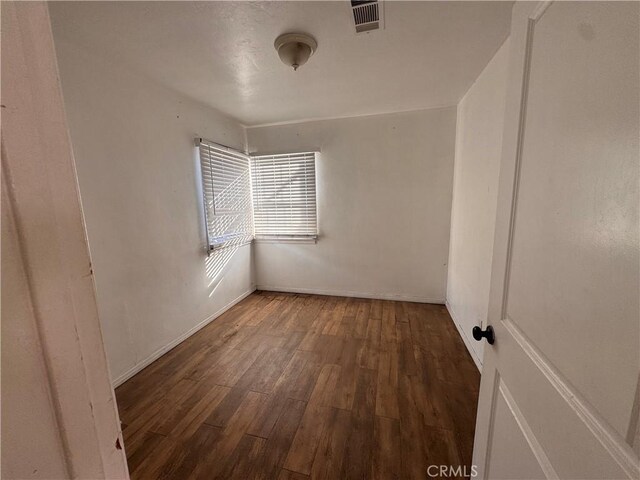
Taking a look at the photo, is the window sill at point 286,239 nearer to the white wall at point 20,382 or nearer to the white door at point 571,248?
the white door at point 571,248

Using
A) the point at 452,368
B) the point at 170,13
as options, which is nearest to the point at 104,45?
the point at 170,13

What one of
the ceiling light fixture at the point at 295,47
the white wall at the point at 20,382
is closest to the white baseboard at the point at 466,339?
the white wall at the point at 20,382

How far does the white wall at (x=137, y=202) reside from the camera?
168 cm

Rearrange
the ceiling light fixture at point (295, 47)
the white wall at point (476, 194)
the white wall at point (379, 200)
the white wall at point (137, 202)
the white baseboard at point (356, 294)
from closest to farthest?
1. the ceiling light fixture at point (295, 47)
2. the white wall at point (137, 202)
3. the white wall at point (476, 194)
4. the white wall at point (379, 200)
5. the white baseboard at point (356, 294)

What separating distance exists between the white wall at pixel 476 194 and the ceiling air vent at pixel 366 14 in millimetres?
890

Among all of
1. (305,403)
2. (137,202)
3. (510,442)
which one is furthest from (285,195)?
(510,442)

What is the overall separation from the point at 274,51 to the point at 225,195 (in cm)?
172

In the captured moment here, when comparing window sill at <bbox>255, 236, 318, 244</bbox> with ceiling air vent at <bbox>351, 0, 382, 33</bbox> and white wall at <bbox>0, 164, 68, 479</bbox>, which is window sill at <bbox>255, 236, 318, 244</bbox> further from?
white wall at <bbox>0, 164, 68, 479</bbox>

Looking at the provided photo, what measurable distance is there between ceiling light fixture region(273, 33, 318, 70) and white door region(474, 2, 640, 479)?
46.4 inches

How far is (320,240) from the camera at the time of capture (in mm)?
3514

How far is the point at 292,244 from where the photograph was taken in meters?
3.63

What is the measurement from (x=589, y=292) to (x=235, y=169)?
3.33 metres

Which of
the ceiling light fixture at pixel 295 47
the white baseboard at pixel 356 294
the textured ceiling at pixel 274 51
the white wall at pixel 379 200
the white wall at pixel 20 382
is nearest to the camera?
the white wall at pixel 20 382

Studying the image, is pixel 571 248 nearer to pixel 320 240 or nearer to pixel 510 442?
pixel 510 442
